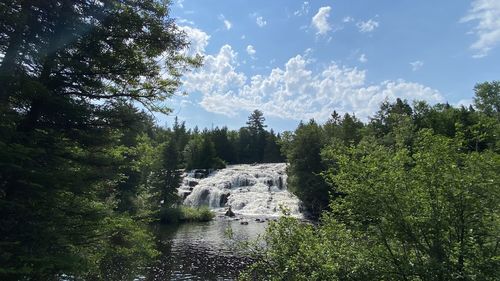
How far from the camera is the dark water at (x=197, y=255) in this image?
18.1 m

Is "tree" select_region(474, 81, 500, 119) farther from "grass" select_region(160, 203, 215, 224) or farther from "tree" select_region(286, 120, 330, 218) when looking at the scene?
"grass" select_region(160, 203, 215, 224)

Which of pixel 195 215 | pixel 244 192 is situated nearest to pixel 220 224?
pixel 195 215

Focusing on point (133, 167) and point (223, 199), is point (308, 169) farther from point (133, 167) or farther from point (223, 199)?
point (133, 167)

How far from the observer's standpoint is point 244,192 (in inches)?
1977

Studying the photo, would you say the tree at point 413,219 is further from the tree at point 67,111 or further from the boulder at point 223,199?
the boulder at point 223,199

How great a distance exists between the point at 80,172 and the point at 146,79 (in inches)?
115

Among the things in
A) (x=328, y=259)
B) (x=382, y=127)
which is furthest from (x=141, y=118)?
(x=382, y=127)

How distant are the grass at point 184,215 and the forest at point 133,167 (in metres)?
28.3

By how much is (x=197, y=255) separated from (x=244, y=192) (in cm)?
2787

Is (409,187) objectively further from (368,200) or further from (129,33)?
(129,33)

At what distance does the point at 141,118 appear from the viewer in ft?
30.6

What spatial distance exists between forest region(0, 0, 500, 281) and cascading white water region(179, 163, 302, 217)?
34062mm

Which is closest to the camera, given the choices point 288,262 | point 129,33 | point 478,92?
point 288,262

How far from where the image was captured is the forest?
6.36m
